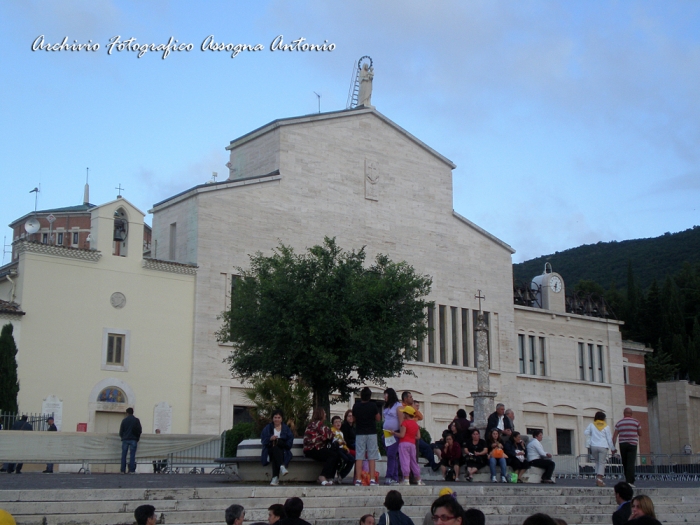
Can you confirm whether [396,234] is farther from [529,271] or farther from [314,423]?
[529,271]

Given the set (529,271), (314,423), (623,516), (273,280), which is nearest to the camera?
(623,516)

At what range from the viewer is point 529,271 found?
335 ft

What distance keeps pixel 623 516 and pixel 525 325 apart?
3490 centimetres

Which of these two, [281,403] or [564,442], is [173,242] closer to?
[281,403]

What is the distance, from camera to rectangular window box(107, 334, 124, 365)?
31552 mm

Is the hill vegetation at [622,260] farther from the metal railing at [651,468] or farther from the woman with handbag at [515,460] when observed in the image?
the woman with handbag at [515,460]

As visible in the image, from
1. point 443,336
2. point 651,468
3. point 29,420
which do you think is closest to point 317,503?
point 29,420

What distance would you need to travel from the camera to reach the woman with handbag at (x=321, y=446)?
1553 cm

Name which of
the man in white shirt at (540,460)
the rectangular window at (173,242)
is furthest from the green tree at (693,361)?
the man in white shirt at (540,460)

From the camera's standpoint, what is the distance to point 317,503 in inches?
506

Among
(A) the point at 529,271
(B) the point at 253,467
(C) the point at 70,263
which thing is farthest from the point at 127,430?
(A) the point at 529,271

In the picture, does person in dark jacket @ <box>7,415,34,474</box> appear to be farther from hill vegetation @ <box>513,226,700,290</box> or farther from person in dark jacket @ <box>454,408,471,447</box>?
hill vegetation @ <box>513,226,700,290</box>

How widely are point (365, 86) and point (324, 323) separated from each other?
1878cm

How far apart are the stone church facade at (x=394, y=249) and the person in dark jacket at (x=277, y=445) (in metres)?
18.2
